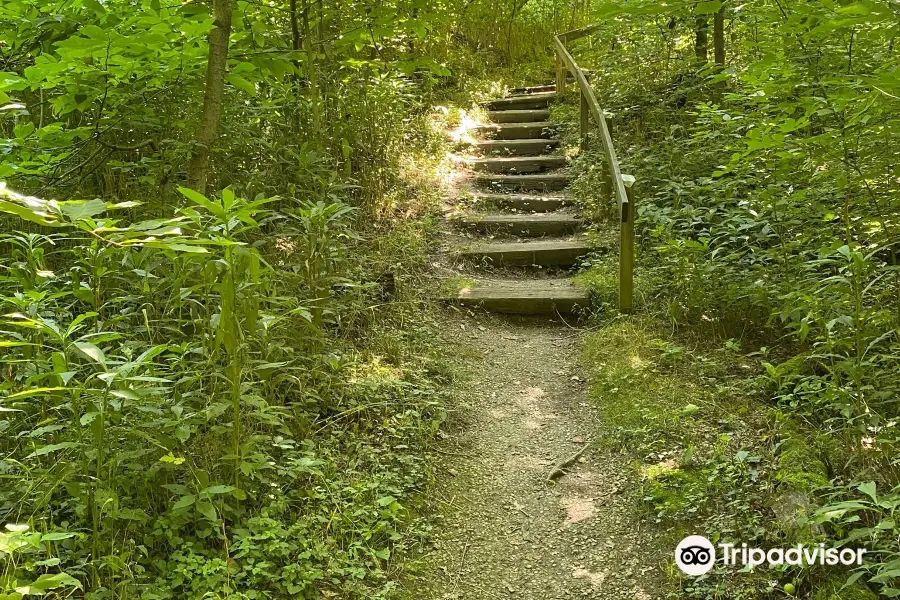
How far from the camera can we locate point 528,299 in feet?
20.2

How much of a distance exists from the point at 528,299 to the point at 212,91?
143 inches

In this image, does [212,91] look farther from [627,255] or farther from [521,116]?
[521,116]

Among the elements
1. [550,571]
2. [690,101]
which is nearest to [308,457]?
[550,571]

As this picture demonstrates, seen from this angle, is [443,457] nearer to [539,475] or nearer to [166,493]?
[539,475]

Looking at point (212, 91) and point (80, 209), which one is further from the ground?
point (212, 91)

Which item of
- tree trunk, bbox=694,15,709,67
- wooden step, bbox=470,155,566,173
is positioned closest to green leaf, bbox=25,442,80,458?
wooden step, bbox=470,155,566,173

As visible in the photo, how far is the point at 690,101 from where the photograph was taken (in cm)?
802

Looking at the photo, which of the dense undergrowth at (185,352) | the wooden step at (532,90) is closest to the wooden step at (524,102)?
the wooden step at (532,90)

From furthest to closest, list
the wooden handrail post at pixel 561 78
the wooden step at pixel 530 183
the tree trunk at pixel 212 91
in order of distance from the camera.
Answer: the wooden handrail post at pixel 561 78
the wooden step at pixel 530 183
the tree trunk at pixel 212 91

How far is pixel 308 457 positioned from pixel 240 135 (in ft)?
9.23

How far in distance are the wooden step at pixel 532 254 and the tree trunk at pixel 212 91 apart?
12.5ft

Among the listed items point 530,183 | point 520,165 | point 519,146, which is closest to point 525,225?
point 530,183

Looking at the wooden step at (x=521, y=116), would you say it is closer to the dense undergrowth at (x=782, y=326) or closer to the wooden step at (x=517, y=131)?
the wooden step at (x=517, y=131)

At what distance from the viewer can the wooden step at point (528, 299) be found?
20.0 ft
